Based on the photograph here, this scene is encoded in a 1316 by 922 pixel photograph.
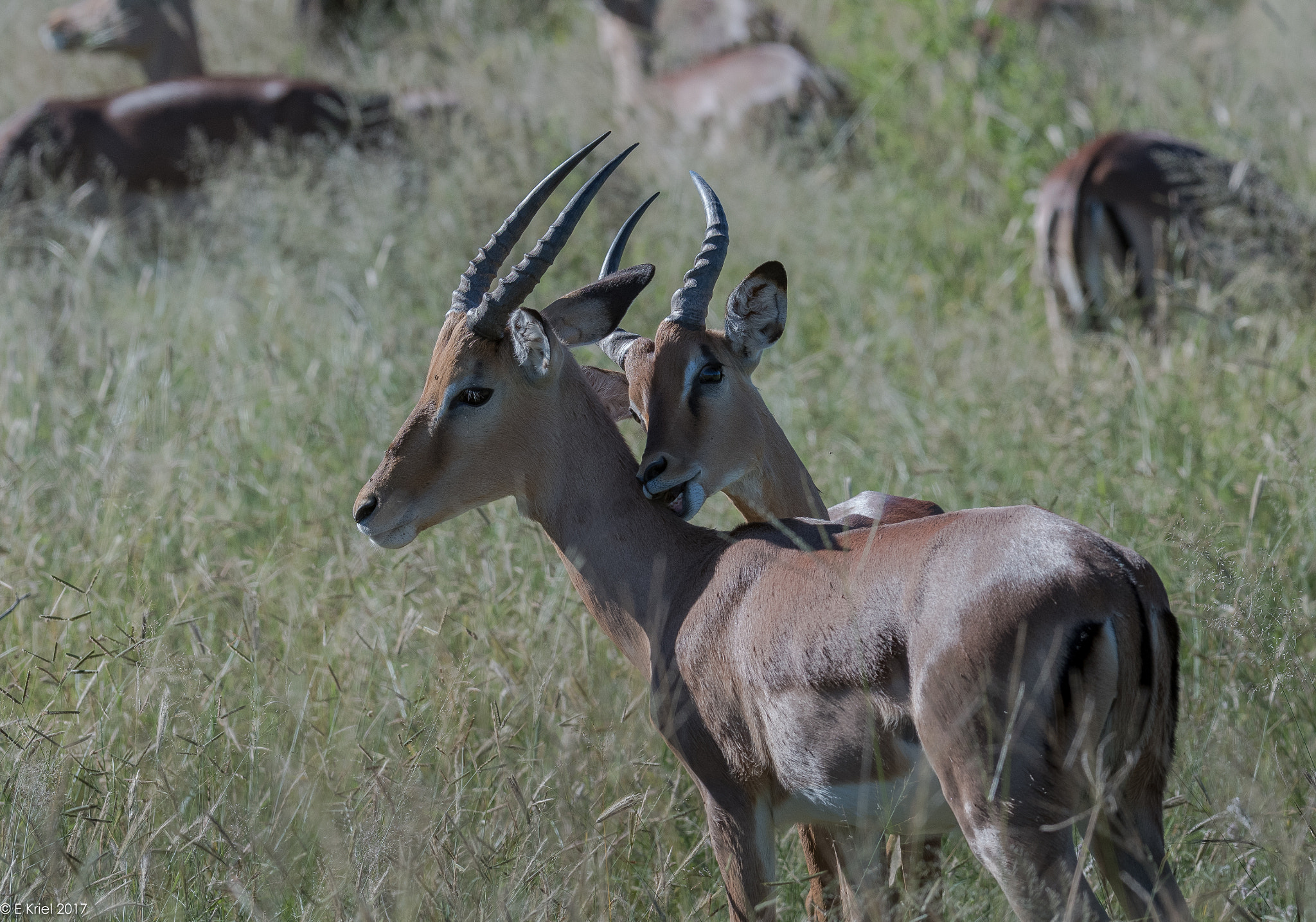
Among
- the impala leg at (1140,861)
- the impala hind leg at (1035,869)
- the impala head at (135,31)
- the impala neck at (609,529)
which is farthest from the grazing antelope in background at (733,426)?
the impala head at (135,31)

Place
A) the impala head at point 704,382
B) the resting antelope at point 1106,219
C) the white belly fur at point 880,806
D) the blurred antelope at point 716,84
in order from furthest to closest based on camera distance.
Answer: the blurred antelope at point 716,84 < the resting antelope at point 1106,219 < the impala head at point 704,382 < the white belly fur at point 880,806

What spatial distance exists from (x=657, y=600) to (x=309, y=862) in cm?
93

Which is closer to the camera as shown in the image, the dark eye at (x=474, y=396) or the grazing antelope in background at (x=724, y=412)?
the dark eye at (x=474, y=396)

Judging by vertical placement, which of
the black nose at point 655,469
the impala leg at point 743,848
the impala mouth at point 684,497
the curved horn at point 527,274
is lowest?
the impala leg at point 743,848

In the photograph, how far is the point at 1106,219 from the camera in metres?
6.86

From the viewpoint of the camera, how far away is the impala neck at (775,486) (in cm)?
361

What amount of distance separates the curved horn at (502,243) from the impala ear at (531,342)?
0.16 metres

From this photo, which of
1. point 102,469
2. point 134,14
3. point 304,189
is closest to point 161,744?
point 102,469

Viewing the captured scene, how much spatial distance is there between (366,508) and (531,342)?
1.72 feet

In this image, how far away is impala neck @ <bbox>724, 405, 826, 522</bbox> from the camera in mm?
3607

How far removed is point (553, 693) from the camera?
11.9ft

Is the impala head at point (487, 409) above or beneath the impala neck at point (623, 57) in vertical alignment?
above

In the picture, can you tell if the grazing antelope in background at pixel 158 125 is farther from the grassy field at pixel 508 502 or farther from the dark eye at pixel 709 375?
the dark eye at pixel 709 375

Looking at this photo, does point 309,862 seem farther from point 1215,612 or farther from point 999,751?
point 1215,612
